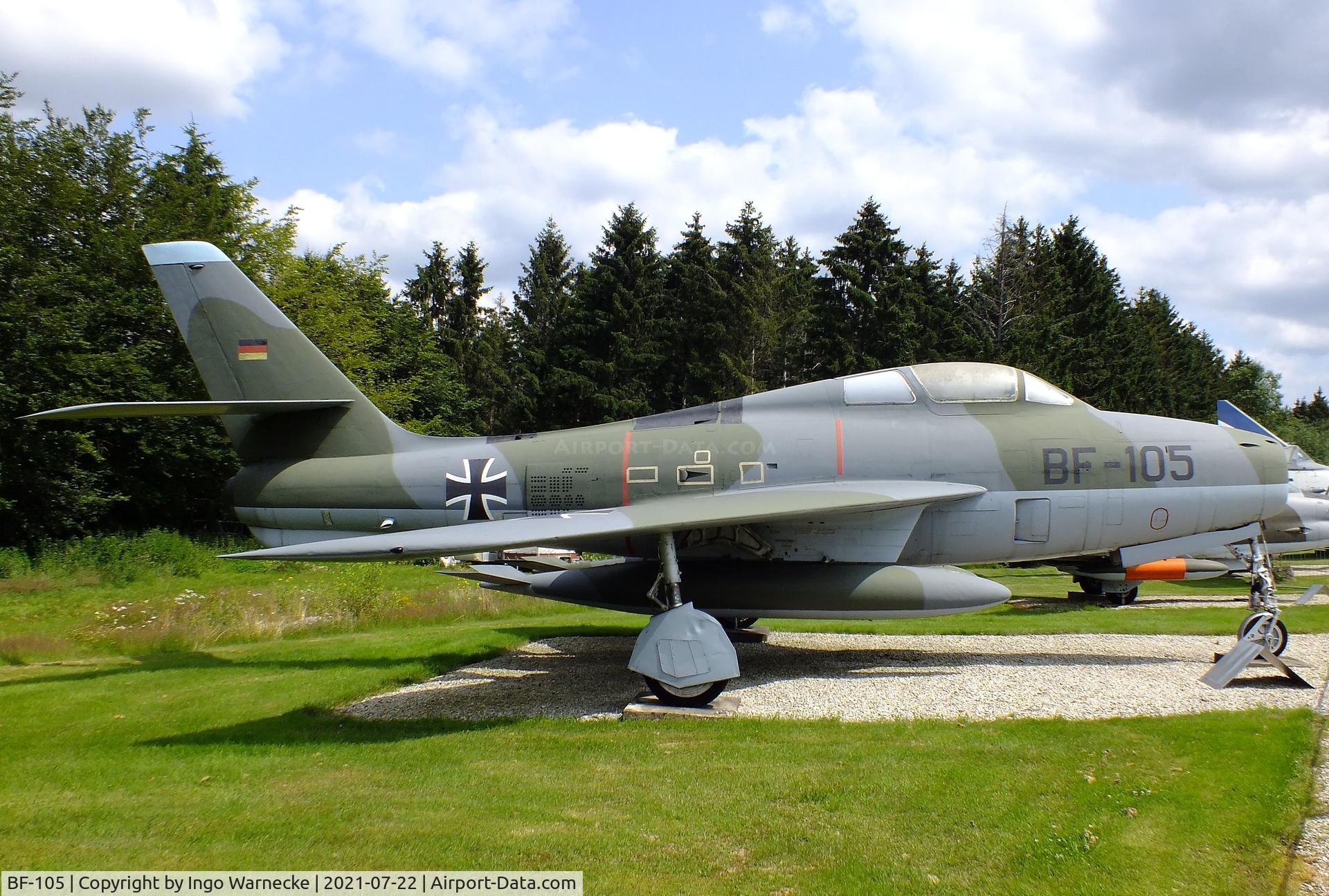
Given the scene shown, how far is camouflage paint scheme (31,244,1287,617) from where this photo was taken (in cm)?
893

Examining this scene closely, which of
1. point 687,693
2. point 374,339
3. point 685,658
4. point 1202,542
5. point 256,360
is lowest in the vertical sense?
point 687,693

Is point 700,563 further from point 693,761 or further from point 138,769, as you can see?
point 138,769

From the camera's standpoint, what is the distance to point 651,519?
770 centimetres

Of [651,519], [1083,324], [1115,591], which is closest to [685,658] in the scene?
[651,519]

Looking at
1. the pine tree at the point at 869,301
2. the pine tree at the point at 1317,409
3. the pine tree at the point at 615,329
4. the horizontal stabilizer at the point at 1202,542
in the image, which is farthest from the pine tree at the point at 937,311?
the pine tree at the point at 1317,409

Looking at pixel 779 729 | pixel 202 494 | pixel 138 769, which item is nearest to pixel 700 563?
pixel 779 729

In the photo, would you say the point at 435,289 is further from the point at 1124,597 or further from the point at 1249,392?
the point at 1249,392

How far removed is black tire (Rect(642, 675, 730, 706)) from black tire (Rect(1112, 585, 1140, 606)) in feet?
37.8

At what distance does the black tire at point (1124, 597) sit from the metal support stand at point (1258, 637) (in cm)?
702

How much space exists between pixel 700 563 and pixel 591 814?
472cm

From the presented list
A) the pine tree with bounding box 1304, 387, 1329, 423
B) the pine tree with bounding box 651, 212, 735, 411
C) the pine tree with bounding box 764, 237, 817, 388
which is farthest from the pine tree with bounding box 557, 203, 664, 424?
the pine tree with bounding box 1304, 387, 1329, 423

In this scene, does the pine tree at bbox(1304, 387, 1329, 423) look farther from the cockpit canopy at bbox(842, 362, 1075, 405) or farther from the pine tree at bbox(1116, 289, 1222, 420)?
the cockpit canopy at bbox(842, 362, 1075, 405)

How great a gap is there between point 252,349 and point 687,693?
254 inches

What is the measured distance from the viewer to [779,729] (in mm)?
6867
